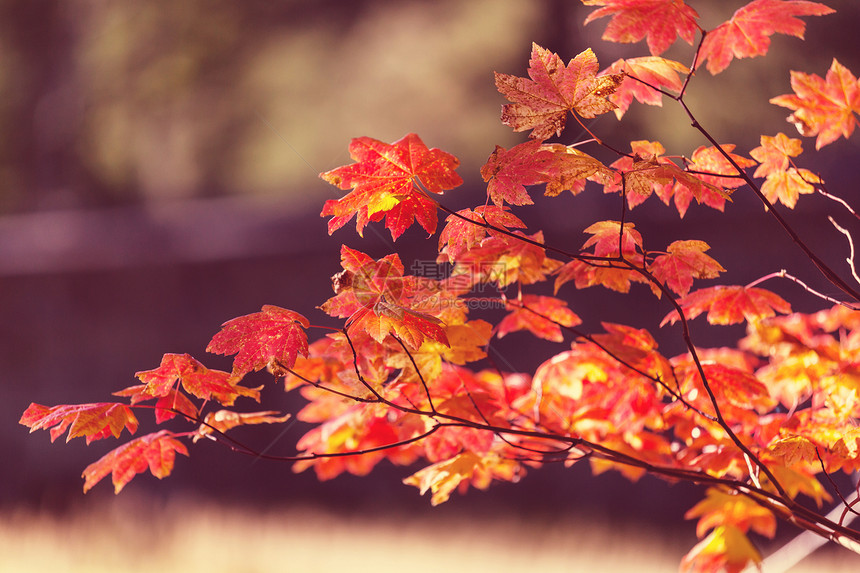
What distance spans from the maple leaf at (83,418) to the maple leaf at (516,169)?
88cm

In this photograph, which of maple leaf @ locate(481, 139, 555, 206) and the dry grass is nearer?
maple leaf @ locate(481, 139, 555, 206)

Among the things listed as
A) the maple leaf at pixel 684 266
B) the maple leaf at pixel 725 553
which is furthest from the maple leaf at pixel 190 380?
the maple leaf at pixel 725 553

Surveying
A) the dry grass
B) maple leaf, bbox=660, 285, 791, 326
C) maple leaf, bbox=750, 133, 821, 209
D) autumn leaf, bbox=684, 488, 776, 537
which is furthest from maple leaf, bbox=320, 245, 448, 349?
the dry grass

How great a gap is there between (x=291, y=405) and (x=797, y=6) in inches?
165

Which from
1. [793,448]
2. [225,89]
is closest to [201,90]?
[225,89]

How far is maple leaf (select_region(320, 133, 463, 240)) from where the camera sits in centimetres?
122

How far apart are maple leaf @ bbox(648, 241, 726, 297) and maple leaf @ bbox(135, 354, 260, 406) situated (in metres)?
0.93

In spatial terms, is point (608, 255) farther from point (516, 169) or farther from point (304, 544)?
point (304, 544)

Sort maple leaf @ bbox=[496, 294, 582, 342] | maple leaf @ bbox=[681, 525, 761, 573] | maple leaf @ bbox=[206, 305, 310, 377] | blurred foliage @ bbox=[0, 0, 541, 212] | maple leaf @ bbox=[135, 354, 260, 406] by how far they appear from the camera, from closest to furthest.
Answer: maple leaf @ bbox=[206, 305, 310, 377], maple leaf @ bbox=[135, 354, 260, 406], maple leaf @ bbox=[496, 294, 582, 342], maple leaf @ bbox=[681, 525, 761, 573], blurred foliage @ bbox=[0, 0, 541, 212]

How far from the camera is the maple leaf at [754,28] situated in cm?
129

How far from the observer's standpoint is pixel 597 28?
507cm

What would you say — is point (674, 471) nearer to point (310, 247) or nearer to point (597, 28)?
point (310, 247)

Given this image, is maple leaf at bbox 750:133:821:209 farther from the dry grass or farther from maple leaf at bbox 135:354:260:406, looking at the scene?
the dry grass

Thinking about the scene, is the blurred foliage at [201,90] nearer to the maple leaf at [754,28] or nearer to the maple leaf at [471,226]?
the maple leaf at [754,28]
